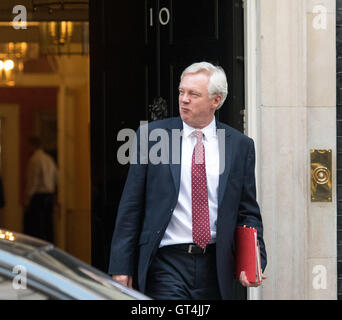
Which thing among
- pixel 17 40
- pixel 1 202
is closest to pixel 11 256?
pixel 17 40

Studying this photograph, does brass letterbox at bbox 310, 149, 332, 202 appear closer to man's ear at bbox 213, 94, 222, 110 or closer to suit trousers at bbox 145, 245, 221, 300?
man's ear at bbox 213, 94, 222, 110

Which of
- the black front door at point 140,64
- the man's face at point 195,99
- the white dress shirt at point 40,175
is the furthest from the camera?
A: the white dress shirt at point 40,175

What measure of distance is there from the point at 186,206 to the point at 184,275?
381 millimetres

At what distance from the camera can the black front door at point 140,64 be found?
7164mm

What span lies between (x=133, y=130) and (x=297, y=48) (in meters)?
1.58

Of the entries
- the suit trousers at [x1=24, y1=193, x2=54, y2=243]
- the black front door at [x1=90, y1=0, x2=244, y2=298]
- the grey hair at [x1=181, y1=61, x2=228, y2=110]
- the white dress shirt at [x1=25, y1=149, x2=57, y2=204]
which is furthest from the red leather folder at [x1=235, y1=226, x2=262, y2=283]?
the suit trousers at [x1=24, y1=193, x2=54, y2=243]

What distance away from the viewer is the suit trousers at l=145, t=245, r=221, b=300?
5117 mm

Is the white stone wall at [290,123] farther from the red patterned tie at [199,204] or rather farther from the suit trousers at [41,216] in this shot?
the suit trousers at [41,216]

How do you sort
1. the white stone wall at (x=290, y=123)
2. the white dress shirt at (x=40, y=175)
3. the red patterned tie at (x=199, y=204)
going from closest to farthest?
the red patterned tie at (x=199, y=204), the white stone wall at (x=290, y=123), the white dress shirt at (x=40, y=175)

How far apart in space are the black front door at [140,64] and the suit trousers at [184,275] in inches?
82.9

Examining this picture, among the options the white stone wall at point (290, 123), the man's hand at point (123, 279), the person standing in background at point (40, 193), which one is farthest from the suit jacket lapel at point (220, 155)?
the person standing in background at point (40, 193)

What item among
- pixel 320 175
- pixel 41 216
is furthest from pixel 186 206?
pixel 41 216

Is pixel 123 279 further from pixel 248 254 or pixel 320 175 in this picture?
pixel 320 175

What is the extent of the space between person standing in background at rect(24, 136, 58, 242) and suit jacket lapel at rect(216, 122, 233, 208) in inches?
377
